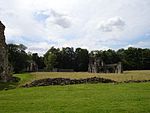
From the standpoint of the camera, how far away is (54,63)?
132 metres

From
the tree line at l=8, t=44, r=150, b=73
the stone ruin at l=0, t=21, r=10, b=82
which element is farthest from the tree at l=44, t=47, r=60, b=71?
the stone ruin at l=0, t=21, r=10, b=82

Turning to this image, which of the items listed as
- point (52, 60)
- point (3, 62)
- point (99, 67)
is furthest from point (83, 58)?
point (3, 62)

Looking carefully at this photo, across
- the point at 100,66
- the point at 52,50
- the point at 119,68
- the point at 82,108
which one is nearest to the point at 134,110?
the point at 82,108

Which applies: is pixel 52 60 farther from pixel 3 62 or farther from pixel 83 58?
pixel 3 62

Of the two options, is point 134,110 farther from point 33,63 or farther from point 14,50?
point 33,63

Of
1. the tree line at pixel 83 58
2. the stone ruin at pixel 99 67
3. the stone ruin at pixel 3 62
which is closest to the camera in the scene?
the stone ruin at pixel 3 62

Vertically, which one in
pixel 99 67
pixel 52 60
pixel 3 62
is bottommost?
pixel 3 62

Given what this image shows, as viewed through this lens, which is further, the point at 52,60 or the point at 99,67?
the point at 52,60

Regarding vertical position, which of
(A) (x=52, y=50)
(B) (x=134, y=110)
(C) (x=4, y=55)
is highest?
(A) (x=52, y=50)

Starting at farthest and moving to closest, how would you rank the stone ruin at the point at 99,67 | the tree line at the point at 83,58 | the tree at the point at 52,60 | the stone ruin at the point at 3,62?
1. the tree line at the point at 83,58
2. the tree at the point at 52,60
3. the stone ruin at the point at 99,67
4. the stone ruin at the point at 3,62

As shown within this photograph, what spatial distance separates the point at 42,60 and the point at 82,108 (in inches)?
5174

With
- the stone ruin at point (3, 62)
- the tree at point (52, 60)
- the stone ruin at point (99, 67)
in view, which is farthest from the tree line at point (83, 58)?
the stone ruin at point (3, 62)

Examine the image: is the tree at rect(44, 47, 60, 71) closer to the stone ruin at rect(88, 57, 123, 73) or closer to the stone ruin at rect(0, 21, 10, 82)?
the stone ruin at rect(88, 57, 123, 73)

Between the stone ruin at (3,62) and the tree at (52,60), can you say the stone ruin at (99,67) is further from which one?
the stone ruin at (3,62)
